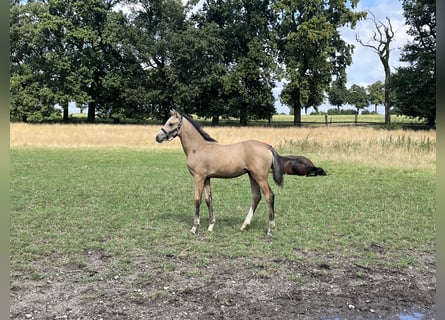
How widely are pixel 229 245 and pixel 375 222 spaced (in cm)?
296

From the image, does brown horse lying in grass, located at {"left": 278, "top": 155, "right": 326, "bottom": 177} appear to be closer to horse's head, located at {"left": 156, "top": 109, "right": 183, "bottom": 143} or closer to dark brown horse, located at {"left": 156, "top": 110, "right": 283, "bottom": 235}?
dark brown horse, located at {"left": 156, "top": 110, "right": 283, "bottom": 235}

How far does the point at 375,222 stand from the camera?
23.4ft

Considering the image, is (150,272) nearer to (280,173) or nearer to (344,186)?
(280,173)

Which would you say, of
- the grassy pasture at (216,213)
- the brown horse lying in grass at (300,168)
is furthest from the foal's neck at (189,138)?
the brown horse lying in grass at (300,168)

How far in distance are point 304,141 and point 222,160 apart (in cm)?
1512

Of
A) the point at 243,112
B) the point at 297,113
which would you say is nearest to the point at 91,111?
the point at 243,112

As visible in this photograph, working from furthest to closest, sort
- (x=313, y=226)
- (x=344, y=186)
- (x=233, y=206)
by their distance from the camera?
(x=344, y=186) → (x=233, y=206) → (x=313, y=226)

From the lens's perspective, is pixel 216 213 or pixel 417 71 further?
pixel 417 71

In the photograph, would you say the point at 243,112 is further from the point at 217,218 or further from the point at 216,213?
the point at 217,218

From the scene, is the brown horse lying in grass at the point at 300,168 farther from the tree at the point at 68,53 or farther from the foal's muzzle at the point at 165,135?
the tree at the point at 68,53

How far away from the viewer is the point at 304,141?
20.8 metres

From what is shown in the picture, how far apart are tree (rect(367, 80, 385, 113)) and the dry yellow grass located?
5798cm

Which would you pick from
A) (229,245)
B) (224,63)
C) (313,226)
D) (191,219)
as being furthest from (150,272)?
(224,63)

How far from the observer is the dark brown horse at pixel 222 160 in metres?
6.34
